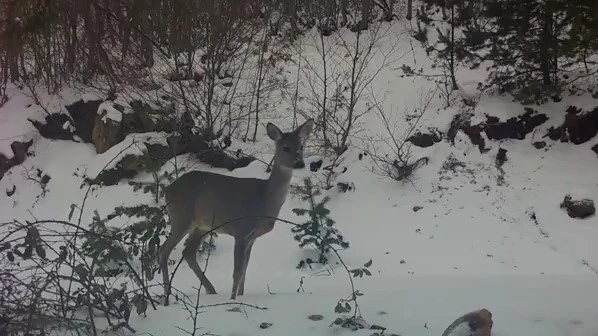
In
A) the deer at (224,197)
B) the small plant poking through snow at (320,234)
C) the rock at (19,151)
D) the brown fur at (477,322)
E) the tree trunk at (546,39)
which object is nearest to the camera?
the brown fur at (477,322)

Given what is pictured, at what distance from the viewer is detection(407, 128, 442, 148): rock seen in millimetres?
12812

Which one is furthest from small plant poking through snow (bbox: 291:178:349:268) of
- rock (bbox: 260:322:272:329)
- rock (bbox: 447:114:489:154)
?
rock (bbox: 260:322:272:329)

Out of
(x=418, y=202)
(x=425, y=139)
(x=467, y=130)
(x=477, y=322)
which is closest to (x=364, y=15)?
(x=425, y=139)

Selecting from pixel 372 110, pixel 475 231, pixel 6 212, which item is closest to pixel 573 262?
pixel 475 231

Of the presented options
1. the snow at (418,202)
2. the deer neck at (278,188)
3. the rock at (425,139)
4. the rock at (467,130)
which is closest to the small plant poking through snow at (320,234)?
the snow at (418,202)

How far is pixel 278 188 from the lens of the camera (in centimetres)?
609

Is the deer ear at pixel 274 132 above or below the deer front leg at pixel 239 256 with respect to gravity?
above

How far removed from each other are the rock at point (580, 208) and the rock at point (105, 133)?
847 cm

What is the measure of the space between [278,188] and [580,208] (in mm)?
6312

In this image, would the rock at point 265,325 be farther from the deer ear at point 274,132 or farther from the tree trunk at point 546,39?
the tree trunk at point 546,39

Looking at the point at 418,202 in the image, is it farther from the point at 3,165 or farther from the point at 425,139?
the point at 3,165

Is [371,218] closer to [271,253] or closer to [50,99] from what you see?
[271,253]

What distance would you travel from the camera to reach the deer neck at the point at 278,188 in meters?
6.07

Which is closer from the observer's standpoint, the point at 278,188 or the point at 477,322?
the point at 477,322
